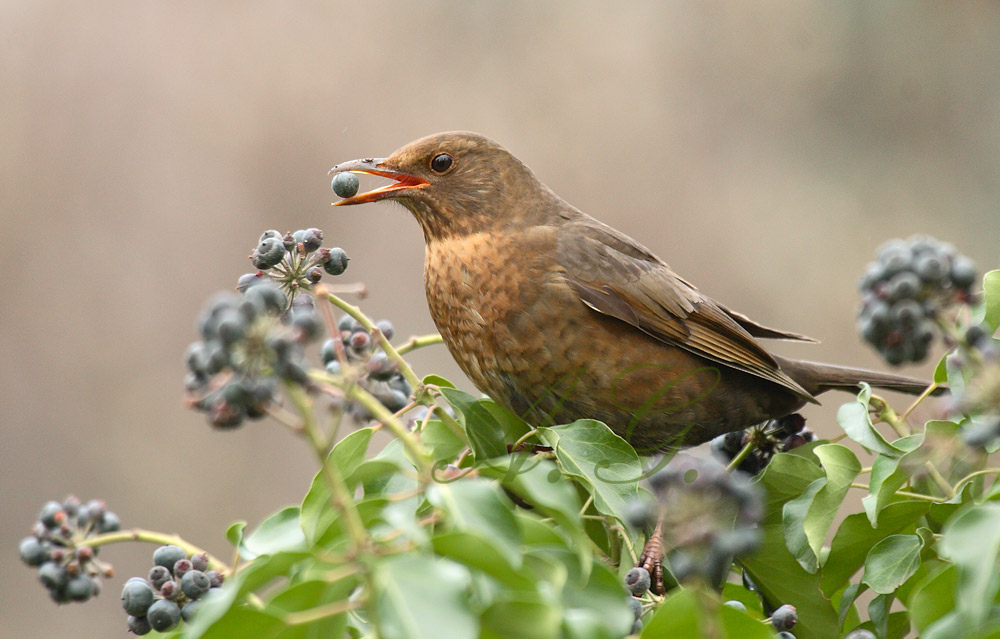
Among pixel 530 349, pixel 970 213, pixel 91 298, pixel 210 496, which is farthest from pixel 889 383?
pixel 970 213

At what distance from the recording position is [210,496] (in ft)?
20.7

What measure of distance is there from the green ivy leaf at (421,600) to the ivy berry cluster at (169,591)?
761mm

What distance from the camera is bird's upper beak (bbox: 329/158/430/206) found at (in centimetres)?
272

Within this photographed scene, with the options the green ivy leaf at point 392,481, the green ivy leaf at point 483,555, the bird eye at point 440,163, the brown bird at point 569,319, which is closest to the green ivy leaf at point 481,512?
the green ivy leaf at point 483,555

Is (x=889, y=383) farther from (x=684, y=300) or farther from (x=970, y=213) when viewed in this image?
(x=970, y=213)

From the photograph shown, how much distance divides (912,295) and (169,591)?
3.78ft

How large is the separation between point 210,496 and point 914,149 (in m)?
5.67

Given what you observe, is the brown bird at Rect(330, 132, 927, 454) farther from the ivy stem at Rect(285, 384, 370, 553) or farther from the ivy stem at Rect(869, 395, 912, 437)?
the ivy stem at Rect(285, 384, 370, 553)

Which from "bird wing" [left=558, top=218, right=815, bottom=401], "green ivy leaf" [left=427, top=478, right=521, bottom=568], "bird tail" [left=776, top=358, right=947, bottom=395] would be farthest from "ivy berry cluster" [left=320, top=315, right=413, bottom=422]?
"bird tail" [left=776, top=358, right=947, bottom=395]

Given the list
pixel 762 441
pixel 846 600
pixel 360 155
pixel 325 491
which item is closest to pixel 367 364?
pixel 325 491

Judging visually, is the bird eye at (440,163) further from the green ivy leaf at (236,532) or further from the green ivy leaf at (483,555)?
the green ivy leaf at (483,555)

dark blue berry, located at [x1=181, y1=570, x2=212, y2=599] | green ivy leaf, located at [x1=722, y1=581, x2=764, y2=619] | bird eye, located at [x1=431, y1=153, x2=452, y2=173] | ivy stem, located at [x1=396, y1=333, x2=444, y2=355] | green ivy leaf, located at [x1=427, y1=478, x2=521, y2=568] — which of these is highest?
bird eye, located at [x1=431, y1=153, x2=452, y2=173]

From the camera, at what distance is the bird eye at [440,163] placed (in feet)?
9.57

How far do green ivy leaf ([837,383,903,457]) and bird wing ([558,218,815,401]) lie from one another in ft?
3.23
